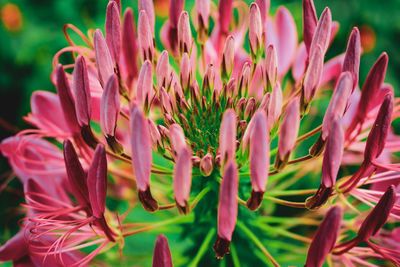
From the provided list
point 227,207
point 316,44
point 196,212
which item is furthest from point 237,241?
point 316,44

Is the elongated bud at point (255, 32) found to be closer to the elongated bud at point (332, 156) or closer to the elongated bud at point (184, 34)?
the elongated bud at point (184, 34)

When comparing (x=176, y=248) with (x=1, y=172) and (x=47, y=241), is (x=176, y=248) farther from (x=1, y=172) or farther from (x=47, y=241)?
(x=1, y=172)

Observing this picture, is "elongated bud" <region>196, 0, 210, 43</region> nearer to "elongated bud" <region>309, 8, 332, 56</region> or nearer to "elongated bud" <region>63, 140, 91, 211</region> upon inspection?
"elongated bud" <region>309, 8, 332, 56</region>

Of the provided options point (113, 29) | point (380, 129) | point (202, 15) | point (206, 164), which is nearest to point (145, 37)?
point (113, 29)

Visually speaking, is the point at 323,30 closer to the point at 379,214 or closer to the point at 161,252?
the point at 379,214

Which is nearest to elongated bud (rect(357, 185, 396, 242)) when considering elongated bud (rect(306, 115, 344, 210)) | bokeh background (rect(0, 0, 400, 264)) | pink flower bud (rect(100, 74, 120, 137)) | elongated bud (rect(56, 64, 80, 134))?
elongated bud (rect(306, 115, 344, 210))

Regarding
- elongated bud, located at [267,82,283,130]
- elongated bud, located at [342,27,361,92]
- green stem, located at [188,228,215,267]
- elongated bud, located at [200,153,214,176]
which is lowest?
green stem, located at [188,228,215,267]

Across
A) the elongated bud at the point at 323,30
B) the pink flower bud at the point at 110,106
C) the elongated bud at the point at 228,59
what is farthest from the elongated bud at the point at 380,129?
the pink flower bud at the point at 110,106
